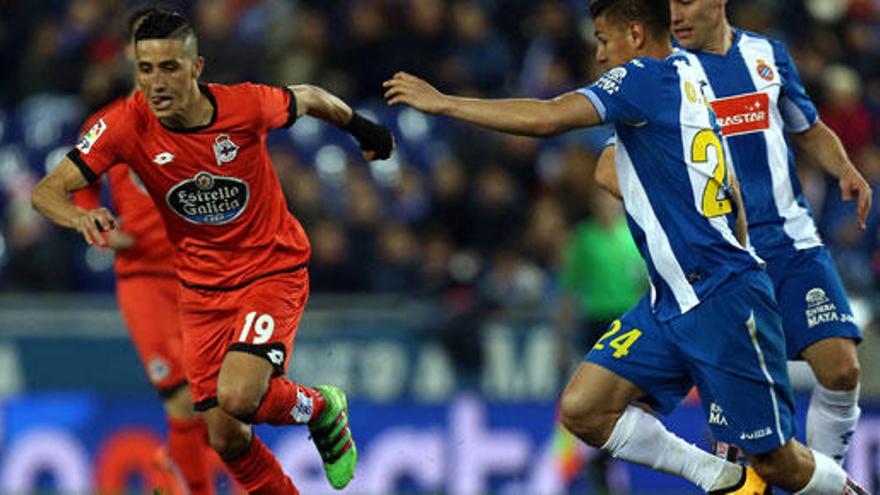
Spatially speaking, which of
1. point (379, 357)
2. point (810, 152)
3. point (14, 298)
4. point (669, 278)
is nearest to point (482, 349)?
point (379, 357)

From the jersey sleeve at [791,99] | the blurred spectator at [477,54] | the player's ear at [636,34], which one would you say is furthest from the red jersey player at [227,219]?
the blurred spectator at [477,54]

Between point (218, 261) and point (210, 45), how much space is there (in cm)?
746

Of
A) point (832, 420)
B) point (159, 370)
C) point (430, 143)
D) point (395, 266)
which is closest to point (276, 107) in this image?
point (159, 370)

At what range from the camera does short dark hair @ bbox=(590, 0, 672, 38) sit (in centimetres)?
781

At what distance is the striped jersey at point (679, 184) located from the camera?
7.66m

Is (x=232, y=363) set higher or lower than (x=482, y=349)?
higher

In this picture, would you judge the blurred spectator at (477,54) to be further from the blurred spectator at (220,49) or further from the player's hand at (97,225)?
the player's hand at (97,225)

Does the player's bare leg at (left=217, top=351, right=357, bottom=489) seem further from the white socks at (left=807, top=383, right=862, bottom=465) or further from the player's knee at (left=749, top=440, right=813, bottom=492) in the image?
the white socks at (left=807, top=383, right=862, bottom=465)

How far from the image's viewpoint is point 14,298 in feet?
45.3

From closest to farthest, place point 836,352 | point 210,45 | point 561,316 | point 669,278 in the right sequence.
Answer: point 669,278
point 836,352
point 561,316
point 210,45

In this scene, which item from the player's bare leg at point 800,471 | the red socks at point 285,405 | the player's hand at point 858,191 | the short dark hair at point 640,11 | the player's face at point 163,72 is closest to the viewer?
the short dark hair at point 640,11

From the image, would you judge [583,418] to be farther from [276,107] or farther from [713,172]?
A: [276,107]

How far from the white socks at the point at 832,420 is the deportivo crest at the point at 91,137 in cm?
358

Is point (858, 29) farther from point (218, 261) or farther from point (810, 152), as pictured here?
point (218, 261)
